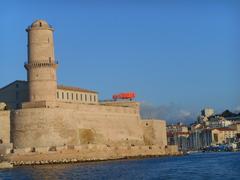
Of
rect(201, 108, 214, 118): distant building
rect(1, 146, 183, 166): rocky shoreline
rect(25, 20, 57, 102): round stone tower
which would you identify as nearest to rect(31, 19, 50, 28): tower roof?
rect(25, 20, 57, 102): round stone tower

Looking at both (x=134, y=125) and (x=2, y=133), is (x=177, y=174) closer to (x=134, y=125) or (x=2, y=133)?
(x=2, y=133)

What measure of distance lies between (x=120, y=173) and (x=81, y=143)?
721 inches

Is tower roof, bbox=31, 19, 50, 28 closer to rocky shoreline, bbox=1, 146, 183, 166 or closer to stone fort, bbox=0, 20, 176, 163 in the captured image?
stone fort, bbox=0, 20, 176, 163

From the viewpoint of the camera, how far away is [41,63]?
49.5 metres

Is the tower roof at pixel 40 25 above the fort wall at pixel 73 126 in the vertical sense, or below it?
above

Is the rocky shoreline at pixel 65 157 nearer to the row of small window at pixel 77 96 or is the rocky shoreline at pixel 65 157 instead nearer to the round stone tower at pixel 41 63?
the round stone tower at pixel 41 63

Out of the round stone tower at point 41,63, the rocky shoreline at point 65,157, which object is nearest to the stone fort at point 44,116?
→ the round stone tower at point 41,63

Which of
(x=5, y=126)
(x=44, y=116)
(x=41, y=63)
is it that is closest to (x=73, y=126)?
(x=44, y=116)

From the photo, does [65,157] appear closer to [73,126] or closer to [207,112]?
[73,126]

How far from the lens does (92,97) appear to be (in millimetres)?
62219

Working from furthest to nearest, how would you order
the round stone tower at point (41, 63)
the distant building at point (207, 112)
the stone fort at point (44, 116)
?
1. the distant building at point (207, 112)
2. the round stone tower at point (41, 63)
3. the stone fort at point (44, 116)

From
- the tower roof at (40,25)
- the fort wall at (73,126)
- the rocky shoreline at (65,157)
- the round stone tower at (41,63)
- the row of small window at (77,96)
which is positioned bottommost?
the rocky shoreline at (65,157)

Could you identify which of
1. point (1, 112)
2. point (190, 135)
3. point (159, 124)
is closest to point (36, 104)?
point (1, 112)

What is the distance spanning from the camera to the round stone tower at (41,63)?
4956 centimetres
